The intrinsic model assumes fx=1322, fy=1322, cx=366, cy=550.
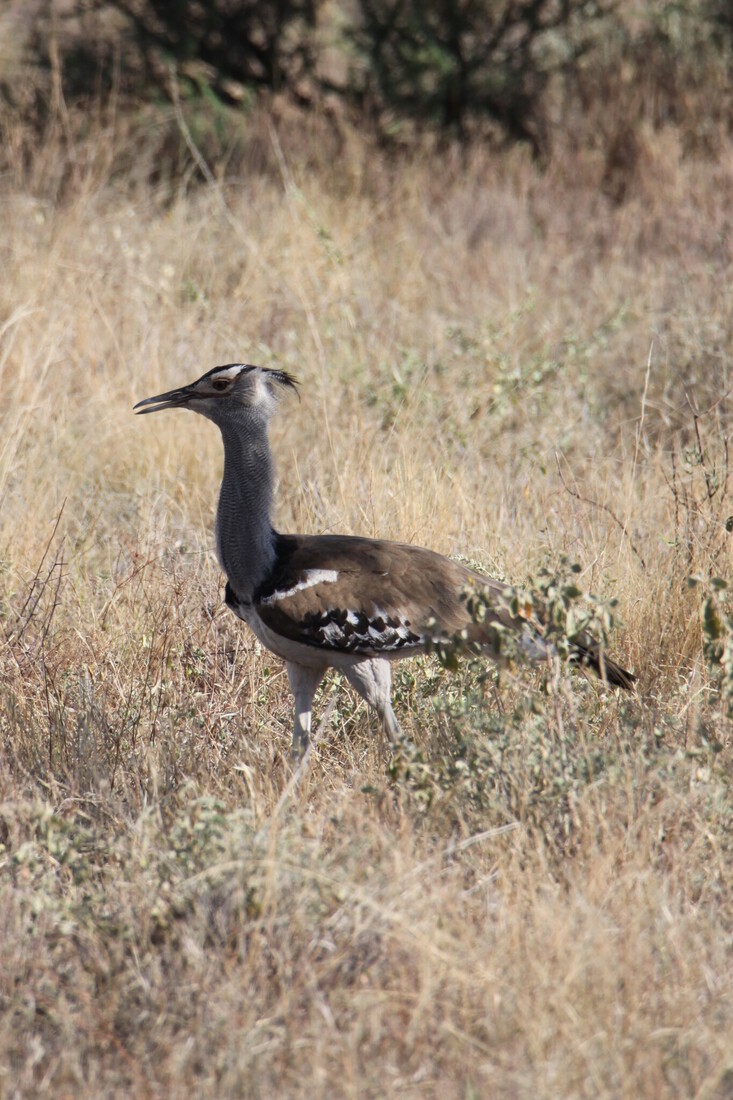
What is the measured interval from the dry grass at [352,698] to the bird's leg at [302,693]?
8 centimetres

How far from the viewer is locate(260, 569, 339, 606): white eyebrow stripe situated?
3641mm

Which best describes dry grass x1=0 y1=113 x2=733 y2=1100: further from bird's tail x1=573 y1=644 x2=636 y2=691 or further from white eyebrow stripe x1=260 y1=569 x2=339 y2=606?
white eyebrow stripe x1=260 y1=569 x2=339 y2=606

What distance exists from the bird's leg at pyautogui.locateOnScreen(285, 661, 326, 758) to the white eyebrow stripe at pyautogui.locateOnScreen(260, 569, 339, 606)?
0.25 m

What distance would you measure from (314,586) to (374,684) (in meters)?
0.32

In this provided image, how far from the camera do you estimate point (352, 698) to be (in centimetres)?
419

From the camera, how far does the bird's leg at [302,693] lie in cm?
376

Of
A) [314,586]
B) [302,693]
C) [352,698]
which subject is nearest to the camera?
[314,586]

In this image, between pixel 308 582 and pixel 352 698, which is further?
pixel 352 698

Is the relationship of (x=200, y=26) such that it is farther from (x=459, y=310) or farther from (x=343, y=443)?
(x=343, y=443)

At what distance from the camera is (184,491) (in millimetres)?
5422

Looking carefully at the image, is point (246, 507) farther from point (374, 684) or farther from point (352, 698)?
point (352, 698)

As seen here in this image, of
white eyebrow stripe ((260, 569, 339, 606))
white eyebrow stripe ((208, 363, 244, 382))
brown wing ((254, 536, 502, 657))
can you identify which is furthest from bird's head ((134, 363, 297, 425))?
white eyebrow stripe ((260, 569, 339, 606))

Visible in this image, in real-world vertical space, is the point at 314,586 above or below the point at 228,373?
below

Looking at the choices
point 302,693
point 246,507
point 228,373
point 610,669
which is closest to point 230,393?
point 228,373
